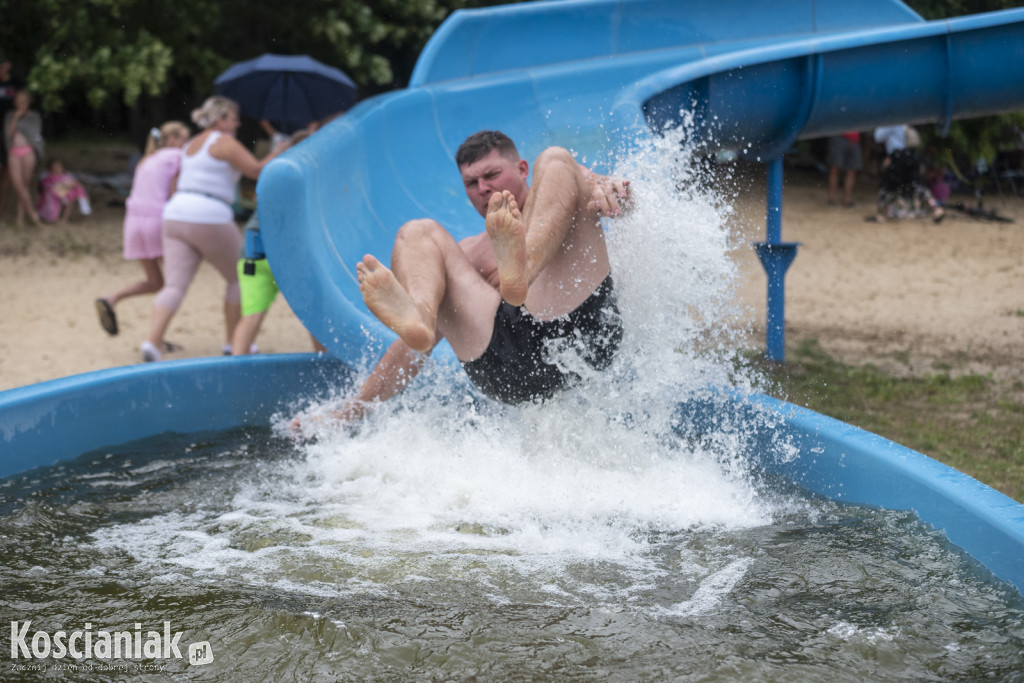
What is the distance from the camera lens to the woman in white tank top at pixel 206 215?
5234 millimetres

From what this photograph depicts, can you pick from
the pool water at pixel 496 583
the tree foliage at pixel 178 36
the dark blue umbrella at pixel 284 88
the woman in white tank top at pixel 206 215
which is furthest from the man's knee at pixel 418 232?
the tree foliage at pixel 178 36

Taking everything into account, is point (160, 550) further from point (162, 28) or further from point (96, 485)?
point (162, 28)

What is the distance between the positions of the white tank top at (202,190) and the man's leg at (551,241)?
2682 mm

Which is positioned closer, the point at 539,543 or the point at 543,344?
the point at 539,543

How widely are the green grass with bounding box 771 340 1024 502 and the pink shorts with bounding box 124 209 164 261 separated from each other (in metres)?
3.47

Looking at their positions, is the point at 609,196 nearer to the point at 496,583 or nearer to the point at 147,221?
the point at 496,583

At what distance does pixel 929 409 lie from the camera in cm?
466

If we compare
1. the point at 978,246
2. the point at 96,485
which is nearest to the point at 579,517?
the point at 96,485

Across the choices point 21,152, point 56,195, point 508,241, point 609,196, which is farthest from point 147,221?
point 56,195

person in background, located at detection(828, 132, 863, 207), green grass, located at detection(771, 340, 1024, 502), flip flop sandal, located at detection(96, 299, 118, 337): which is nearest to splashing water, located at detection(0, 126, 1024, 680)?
green grass, located at detection(771, 340, 1024, 502)

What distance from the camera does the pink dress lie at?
18.8 ft

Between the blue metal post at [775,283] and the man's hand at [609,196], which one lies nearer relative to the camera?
the man's hand at [609,196]

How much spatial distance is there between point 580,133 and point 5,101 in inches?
293

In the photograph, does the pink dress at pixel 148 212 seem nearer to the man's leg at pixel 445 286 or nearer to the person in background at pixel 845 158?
the man's leg at pixel 445 286
